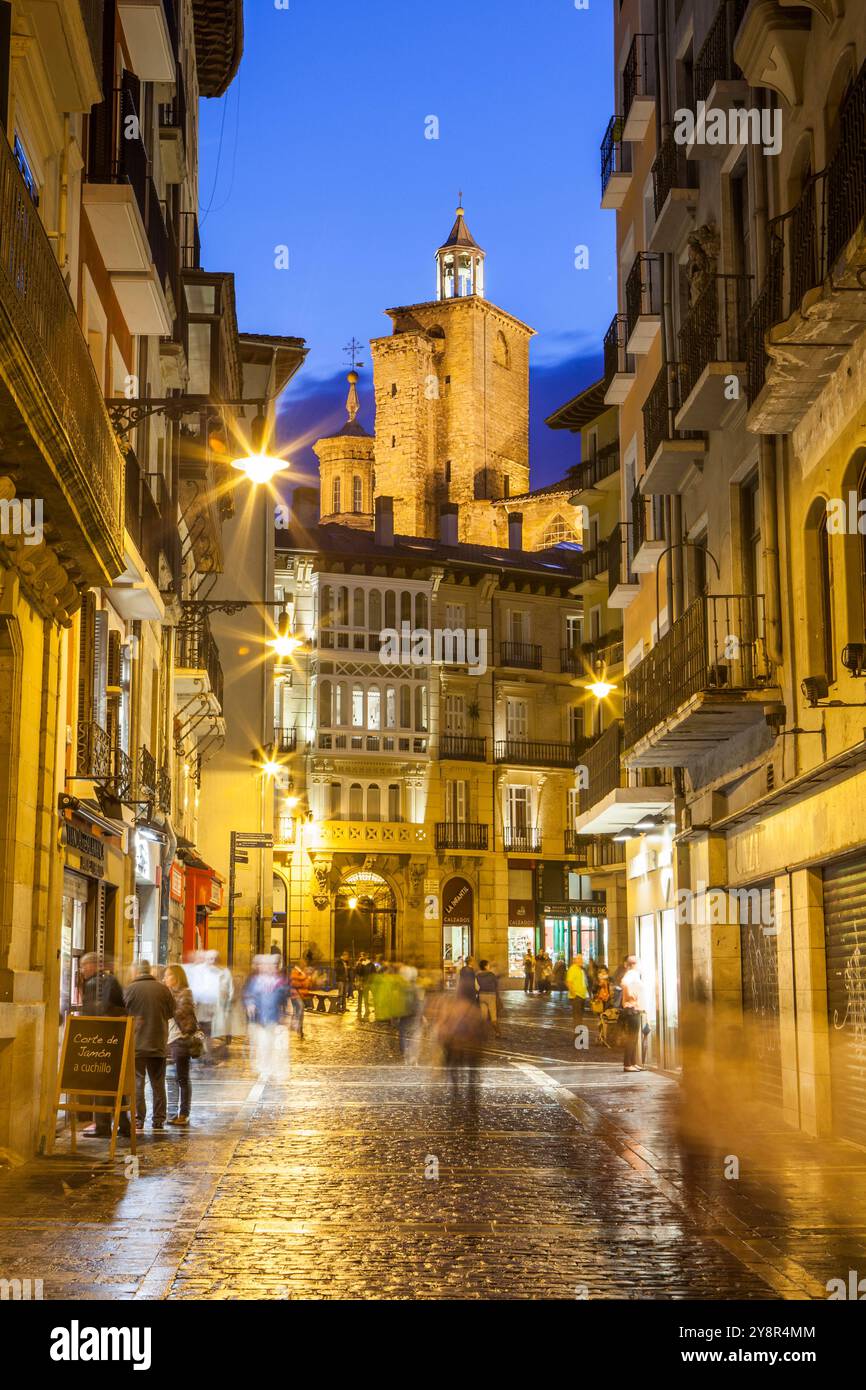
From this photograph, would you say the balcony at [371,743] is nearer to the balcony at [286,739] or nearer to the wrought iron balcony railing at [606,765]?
the balcony at [286,739]

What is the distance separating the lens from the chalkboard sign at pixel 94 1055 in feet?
47.2

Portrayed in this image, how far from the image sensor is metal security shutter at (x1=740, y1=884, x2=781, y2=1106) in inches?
741

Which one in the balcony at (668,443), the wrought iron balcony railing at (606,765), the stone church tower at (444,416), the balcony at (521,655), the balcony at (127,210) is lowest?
the wrought iron balcony railing at (606,765)

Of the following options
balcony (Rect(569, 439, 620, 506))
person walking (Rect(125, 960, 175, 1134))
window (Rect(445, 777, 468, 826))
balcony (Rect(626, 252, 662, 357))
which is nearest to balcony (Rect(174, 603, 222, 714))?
balcony (Rect(626, 252, 662, 357))

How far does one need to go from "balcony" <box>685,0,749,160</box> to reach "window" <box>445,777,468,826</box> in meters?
49.3

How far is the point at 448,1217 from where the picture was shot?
11.2 meters

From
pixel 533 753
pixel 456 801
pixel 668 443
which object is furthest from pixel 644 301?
pixel 533 753

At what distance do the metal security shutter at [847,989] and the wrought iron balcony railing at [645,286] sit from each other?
39.1 ft

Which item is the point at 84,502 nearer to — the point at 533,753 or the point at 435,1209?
the point at 435,1209

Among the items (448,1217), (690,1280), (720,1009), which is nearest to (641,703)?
(720,1009)

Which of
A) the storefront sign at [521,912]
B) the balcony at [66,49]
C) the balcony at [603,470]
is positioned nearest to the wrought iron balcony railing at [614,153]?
the balcony at [66,49]

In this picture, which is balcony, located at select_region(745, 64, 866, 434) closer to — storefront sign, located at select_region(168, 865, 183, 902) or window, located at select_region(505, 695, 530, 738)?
storefront sign, located at select_region(168, 865, 183, 902)
